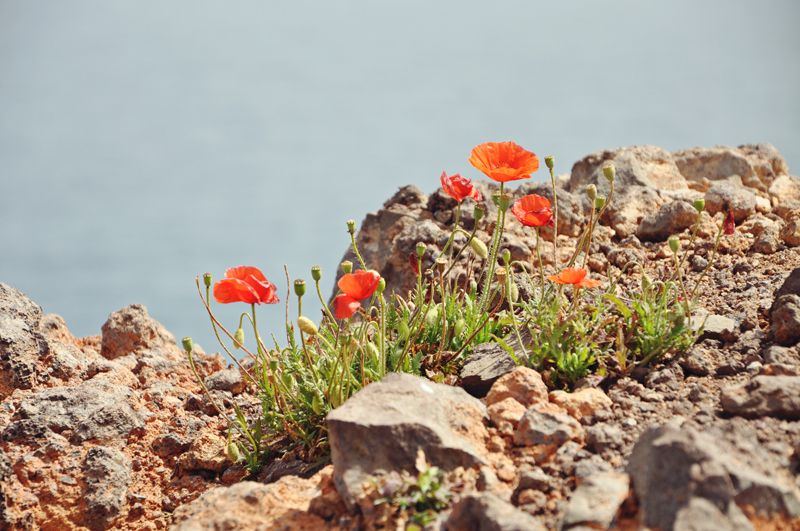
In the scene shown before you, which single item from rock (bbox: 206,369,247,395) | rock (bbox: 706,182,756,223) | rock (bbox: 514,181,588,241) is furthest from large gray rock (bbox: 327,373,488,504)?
rock (bbox: 706,182,756,223)

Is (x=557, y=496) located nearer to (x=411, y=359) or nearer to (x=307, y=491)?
(x=307, y=491)

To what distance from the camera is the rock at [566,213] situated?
5.41 meters

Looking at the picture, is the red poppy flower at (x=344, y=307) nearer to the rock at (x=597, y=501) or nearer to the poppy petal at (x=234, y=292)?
the poppy petal at (x=234, y=292)

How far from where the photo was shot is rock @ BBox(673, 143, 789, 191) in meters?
6.33

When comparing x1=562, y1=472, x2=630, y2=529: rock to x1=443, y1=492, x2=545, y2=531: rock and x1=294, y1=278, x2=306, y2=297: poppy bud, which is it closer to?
x1=443, y1=492, x2=545, y2=531: rock

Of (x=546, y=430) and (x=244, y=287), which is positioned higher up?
(x=244, y=287)

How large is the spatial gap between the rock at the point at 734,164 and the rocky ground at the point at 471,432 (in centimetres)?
160

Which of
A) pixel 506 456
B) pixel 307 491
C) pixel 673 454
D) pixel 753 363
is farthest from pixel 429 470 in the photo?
pixel 753 363

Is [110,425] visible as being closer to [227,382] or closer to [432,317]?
[227,382]

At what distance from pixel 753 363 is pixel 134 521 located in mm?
3304

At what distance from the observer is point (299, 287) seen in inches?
110

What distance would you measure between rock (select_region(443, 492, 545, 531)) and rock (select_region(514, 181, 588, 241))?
146 inches

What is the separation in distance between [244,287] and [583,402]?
174cm

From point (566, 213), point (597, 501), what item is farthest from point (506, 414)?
point (566, 213)
